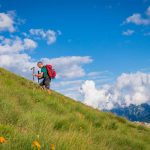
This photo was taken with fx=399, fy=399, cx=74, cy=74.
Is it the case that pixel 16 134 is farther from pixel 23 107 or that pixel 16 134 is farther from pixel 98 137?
pixel 23 107

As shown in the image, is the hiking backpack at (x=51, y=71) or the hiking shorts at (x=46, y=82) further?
the hiking shorts at (x=46, y=82)

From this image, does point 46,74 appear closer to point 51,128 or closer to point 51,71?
point 51,71

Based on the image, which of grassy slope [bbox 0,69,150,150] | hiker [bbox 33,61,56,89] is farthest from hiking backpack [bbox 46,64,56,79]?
grassy slope [bbox 0,69,150,150]

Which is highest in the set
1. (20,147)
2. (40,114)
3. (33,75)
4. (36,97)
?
(33,75)

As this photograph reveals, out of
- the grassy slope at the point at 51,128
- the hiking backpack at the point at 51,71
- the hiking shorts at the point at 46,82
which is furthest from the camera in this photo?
the hiking shorts at the point at 46,82

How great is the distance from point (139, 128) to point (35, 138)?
1604cm

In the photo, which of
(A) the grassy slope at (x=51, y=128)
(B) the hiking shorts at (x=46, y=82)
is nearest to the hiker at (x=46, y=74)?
(B) the hiking shorts at (x=46, y=82)

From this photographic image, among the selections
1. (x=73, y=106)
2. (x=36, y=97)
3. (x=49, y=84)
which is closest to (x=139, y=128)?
(x=73, y=106)

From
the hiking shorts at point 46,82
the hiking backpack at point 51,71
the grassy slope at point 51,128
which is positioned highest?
the hiking backpack at point 51,71

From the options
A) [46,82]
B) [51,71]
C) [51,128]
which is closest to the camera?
[51,128]

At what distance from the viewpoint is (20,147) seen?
634 cm

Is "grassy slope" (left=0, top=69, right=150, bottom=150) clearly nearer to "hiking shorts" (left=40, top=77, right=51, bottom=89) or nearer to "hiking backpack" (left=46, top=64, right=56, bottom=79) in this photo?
"hiking backpack" (left=46, top=64, right=56, bottom=79)

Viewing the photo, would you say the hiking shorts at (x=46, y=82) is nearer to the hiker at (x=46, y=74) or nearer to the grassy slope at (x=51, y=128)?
the hiker at (x=46, y=74)

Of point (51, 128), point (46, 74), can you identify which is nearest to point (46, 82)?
point (46, 74)
